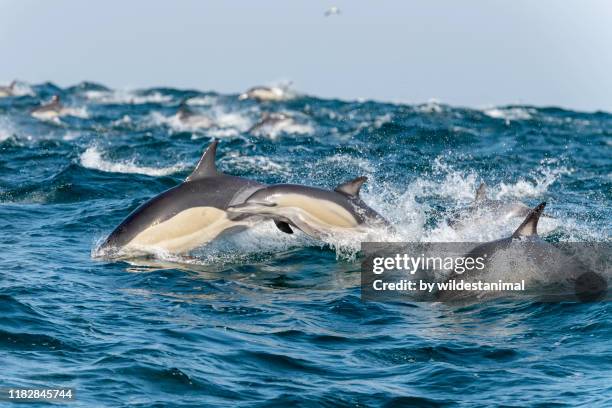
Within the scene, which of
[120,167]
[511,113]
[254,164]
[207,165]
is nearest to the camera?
[207,165]

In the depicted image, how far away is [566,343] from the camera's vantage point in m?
10.2

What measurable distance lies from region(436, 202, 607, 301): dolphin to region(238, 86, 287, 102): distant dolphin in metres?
46.5

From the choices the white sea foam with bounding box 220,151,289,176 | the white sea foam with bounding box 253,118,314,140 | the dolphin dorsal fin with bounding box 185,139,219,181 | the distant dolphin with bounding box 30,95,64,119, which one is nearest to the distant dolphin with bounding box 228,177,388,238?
the dolphin dorsal fin with bounding box 185,139,219,181

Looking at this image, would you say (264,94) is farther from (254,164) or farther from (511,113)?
(254,164)

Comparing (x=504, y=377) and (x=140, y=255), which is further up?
(x=140, y=255)

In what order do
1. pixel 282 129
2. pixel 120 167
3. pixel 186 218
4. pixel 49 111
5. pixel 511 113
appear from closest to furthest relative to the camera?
1. pixel 186 218
2. pixel 120 167
3. pixel 282 129
4. pixel 49 111
5. pixel 511 113

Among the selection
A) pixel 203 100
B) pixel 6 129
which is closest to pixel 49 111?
pixel 6 129

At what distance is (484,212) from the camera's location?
16.3 metres

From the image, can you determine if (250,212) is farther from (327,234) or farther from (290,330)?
(290,330)

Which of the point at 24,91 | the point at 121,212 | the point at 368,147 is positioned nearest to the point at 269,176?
the point at 121,212

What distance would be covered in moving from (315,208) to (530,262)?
393 cm

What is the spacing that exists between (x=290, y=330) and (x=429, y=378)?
6.30ft

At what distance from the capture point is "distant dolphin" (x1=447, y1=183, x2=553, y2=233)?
16094 mm

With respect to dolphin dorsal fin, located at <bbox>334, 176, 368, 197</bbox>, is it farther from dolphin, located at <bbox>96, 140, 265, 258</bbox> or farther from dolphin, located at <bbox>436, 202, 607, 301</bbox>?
dolphin, located at <bbox>436, 202, 607, 301</bbox>
